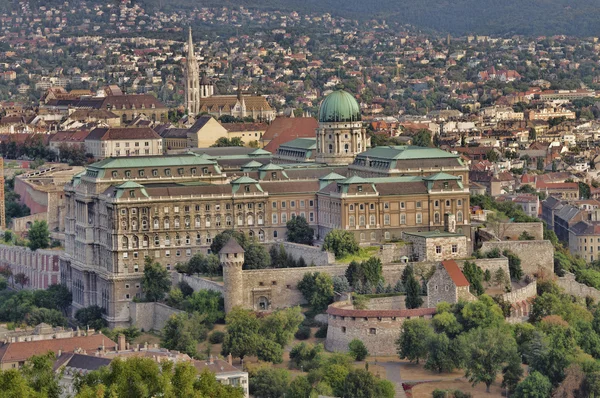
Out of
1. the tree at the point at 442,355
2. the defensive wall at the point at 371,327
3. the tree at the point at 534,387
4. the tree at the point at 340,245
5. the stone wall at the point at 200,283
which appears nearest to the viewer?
the tree at the point at 534,387

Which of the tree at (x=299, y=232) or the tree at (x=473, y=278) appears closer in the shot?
the tree at (x=473, y=278)

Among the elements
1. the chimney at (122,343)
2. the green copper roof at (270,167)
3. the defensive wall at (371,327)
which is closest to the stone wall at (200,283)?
the defensive wall at (371,327)

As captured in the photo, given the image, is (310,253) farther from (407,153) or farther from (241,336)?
(407,153)

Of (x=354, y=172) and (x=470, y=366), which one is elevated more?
(x=354, y=172)

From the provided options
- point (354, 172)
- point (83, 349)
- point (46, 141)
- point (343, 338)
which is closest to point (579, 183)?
point (354, 172)

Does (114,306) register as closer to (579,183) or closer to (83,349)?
(83,349)

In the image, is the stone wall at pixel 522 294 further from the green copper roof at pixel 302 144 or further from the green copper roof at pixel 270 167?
the green copper roof at pixel 302 144

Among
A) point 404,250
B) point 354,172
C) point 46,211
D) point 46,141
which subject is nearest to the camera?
point 404,250
